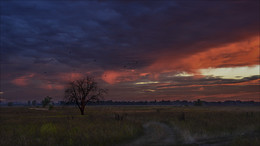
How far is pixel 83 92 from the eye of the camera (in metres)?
59.9

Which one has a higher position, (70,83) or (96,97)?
(70,83)

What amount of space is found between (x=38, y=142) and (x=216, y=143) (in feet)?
43.7

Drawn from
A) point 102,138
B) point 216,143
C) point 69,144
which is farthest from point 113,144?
point 216,143

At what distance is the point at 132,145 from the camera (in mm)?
16312

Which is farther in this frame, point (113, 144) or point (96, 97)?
point (96, 97)

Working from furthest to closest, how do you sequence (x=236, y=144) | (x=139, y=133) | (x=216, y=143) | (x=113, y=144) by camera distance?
(x=139, y=133), (x=113, y=144), (x=216, y=143), (x=236, y=144)

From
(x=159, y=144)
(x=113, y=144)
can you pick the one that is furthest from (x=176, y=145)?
(x=113, y=144)

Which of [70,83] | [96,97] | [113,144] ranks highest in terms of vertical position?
[70,83]

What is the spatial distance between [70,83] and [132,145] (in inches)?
1849

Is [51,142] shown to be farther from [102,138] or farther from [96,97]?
[96,97]

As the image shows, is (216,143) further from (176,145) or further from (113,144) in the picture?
(113,144)

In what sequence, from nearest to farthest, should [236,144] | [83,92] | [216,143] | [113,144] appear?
[236,144] → [216,143] → [113,144] → [83,92]

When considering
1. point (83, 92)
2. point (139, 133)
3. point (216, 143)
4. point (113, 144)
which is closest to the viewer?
point (216, 143)

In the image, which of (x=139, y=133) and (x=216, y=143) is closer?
(x=216, y=143)
